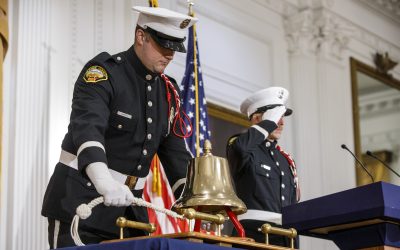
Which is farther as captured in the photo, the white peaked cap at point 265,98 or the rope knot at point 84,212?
the white peaked cap at point 265,98

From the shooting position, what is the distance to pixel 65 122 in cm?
498

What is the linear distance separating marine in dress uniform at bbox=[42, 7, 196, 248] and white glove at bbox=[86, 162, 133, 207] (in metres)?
0.04

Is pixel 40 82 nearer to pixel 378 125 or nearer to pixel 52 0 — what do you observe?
pixel 52 0

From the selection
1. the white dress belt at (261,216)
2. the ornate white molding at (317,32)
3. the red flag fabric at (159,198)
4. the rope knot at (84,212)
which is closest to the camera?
the rope knot at (84,212)

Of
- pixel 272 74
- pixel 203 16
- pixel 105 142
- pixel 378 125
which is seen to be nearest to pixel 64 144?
pixel 105 142

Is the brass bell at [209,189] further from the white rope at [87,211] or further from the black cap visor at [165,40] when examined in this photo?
the black cap visor at [165,40]

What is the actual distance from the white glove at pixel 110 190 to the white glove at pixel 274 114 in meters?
2.04

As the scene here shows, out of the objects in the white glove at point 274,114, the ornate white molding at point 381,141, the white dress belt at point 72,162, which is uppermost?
the ornate white molding at point 381,141

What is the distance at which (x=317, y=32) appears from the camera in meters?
7.57

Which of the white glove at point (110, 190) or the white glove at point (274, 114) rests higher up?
the white glove at point (274, 114)

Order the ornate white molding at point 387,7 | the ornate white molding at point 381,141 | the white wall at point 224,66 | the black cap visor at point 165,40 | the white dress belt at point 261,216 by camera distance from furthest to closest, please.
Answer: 1. the ornate white molding at point 387,7
2. the ornate white molding at point 381,141
3. the white wall at point 224,66
4. the white dress belt at point 261,216
5. the black cap visor at point 165,40

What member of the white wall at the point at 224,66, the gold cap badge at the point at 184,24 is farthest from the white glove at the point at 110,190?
the white wall at the point at 224,66

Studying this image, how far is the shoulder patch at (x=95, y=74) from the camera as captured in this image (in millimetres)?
2955

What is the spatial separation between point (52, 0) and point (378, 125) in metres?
4.02
